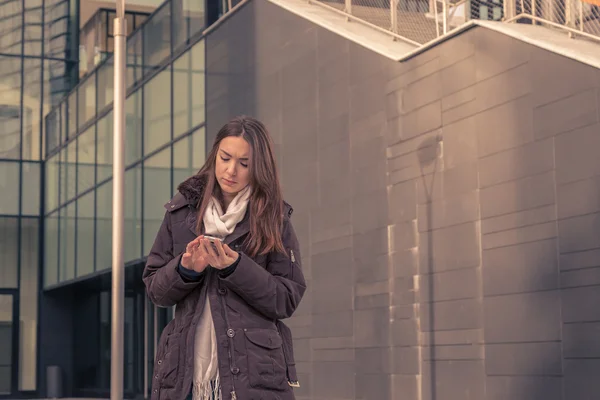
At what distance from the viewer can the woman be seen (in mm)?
3299

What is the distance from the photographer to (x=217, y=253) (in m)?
3.23

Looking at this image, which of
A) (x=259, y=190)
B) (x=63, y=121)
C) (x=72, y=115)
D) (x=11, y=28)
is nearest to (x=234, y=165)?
(x=259, y=190)

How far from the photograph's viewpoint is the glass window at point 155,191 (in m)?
20.6

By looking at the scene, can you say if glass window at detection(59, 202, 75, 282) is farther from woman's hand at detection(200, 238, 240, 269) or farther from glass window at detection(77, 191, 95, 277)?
woman's hand at detection(200, 238, 240, 269)

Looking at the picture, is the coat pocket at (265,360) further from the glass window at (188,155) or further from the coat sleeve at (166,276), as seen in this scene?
the glass window at (188,155)

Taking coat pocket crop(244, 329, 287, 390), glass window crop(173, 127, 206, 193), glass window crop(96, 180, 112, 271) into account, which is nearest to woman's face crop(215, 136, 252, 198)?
coat pocket crop(244, 329, 287, 390)

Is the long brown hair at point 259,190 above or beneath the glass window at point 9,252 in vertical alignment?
beneath

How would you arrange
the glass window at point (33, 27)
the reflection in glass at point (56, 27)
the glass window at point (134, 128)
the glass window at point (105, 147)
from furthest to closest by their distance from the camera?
1. the reflection in glass at point (56, 27)
2. the glass window at point (33, 27)
3. the glass window at point (105, 147)
4. the glass window at point (134, 128)

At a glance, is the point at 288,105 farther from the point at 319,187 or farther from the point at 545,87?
the point at 545,87

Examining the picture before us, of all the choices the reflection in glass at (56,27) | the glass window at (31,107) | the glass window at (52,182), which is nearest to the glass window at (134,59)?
the glass window at (52,182)

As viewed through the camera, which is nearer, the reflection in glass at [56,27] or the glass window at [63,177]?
the glass window at [63,177]

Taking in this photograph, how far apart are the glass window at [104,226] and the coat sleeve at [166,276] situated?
21342 millimetres

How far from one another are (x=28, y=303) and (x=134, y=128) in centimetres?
963

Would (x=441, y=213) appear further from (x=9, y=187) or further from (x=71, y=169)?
(x=9, y=187)
